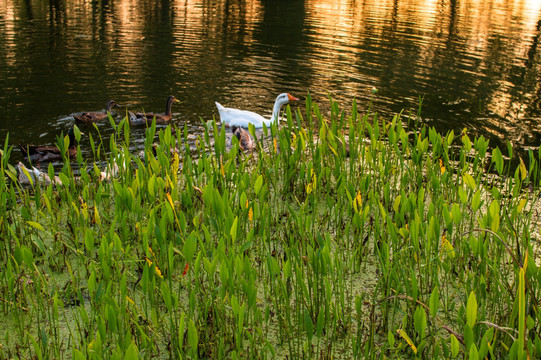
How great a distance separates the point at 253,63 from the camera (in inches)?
587

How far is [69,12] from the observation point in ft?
72.8

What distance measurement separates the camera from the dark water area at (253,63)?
11.1 metres

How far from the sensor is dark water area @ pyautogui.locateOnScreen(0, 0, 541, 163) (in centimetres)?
1107

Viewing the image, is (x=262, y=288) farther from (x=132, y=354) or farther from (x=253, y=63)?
(x=253, y=63)

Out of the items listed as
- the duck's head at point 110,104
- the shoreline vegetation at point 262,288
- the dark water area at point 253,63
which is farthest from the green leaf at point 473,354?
the duck's head at point 110,104

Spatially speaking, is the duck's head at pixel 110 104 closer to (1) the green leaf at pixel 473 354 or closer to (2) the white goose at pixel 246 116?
(2) the white goose at pixel 246 116

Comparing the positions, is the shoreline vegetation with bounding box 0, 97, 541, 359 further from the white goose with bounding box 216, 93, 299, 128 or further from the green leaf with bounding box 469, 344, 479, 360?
the white goose with bounding box 216, 93, 299, 128

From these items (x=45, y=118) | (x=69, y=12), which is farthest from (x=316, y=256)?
(x=69, y=12)

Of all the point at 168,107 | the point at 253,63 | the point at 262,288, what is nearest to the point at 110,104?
the point at 168,107

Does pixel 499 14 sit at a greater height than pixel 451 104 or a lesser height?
greater

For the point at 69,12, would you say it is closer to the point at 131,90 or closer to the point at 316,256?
the point at 131,90

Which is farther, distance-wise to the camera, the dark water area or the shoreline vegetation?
the dark water area

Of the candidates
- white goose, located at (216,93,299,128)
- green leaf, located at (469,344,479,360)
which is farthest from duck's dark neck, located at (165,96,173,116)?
green leaf, located at (469,344,479,360)

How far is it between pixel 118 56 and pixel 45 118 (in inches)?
202
